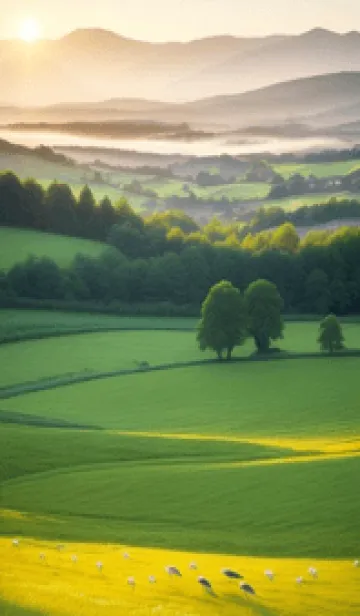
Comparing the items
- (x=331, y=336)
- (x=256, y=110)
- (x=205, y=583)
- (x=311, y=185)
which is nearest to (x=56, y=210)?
(x=256, y=110)

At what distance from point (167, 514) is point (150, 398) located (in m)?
13.3

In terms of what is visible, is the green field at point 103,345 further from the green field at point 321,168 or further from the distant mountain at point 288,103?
the distant mountain at point 288,103

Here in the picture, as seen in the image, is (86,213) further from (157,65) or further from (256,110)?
(256,110)

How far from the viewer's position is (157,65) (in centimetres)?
4303

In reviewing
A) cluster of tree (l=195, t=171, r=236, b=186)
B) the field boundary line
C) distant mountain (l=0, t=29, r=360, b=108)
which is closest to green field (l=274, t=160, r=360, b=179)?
cluster of tree (l=195, t=171, r=236, b=186)

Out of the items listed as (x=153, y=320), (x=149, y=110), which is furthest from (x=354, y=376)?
(x=149, y=110)

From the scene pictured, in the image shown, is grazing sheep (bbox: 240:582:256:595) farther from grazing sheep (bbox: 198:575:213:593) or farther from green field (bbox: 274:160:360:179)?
green field (bbox: 274:160:360:179)

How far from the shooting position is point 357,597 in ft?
55.0

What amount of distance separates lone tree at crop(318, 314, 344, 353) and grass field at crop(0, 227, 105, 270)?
1227 cm

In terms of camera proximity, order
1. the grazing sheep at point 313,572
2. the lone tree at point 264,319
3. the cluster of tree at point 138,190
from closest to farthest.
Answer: the grazing sheep at point 313,572, the lone tree at point 264,319, the cluster of tree at point 138,190

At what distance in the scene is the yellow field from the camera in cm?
1516

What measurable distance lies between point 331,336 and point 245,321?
3.87 m

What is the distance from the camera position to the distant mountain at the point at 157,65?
4031cm

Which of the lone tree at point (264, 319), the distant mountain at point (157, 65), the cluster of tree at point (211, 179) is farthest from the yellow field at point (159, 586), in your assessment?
the cluster of tree at point (211, 179)
